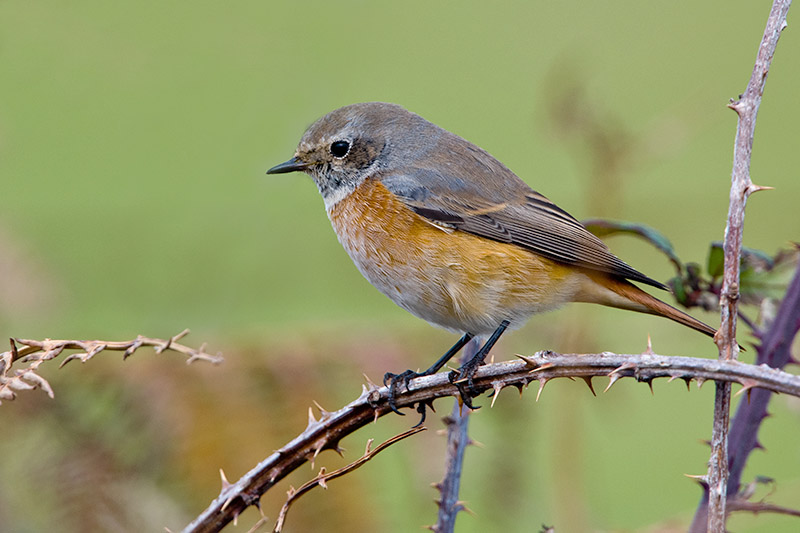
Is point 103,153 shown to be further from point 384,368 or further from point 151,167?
point 384,368

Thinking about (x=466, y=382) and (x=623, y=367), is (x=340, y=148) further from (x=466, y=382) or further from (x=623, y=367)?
(x=623, y=367)

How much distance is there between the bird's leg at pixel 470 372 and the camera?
188cm

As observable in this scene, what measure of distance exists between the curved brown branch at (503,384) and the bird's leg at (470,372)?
29 mm

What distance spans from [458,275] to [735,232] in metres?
1.43

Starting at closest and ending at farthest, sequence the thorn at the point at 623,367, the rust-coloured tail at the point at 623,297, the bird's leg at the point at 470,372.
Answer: the thorn at the point at 623,367 → the bird's leg at the point at 470,372 → the rust-coloured tail at the point at 623,297

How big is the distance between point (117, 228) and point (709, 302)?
86.3 inches

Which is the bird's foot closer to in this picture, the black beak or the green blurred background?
the green blurred background

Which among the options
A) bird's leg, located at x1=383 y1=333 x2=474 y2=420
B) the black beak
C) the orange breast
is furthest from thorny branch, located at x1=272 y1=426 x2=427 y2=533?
the black beak

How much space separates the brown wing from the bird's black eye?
21cm

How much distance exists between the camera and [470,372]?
7.11 feet

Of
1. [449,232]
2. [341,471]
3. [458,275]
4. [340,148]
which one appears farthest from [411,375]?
[341,471]

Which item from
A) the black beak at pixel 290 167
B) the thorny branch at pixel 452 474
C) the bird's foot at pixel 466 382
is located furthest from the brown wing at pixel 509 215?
the thorny branch at pixel 452 474

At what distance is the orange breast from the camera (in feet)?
9.30

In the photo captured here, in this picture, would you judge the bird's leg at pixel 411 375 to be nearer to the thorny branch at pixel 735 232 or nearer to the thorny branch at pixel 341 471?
the thorny branch at pixel 341 471
